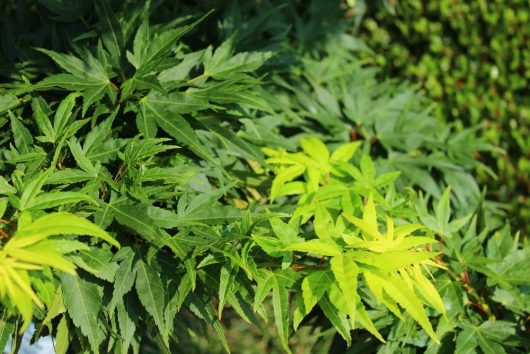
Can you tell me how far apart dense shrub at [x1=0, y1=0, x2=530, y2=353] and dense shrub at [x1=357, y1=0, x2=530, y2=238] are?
2.52 feet

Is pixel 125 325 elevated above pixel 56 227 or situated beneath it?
situated beneath

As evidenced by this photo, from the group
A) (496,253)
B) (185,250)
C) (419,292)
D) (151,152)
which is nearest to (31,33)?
(151,152)

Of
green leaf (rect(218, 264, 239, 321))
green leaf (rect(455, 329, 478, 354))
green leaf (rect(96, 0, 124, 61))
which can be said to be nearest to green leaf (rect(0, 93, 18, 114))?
green leaf (rect(96, 0, 124, 61))

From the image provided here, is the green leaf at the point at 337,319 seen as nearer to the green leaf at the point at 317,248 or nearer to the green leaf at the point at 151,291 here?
the green leaf at the point at 317,248

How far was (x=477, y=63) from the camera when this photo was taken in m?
3.64

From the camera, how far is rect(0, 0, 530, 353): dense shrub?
1716 mm

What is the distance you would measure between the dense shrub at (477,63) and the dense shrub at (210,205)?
0.77 m

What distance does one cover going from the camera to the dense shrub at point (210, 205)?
1716 mm

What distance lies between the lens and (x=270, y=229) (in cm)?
193

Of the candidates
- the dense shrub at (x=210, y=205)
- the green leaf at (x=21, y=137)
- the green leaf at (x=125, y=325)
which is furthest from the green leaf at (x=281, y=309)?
the green leaf at (x=21, y=137)

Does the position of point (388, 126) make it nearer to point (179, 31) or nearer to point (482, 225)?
point (482, 225)

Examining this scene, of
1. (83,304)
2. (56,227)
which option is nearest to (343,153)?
(83,304)

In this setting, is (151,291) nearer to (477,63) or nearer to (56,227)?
(56,227)

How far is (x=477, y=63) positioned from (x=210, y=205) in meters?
2.29
